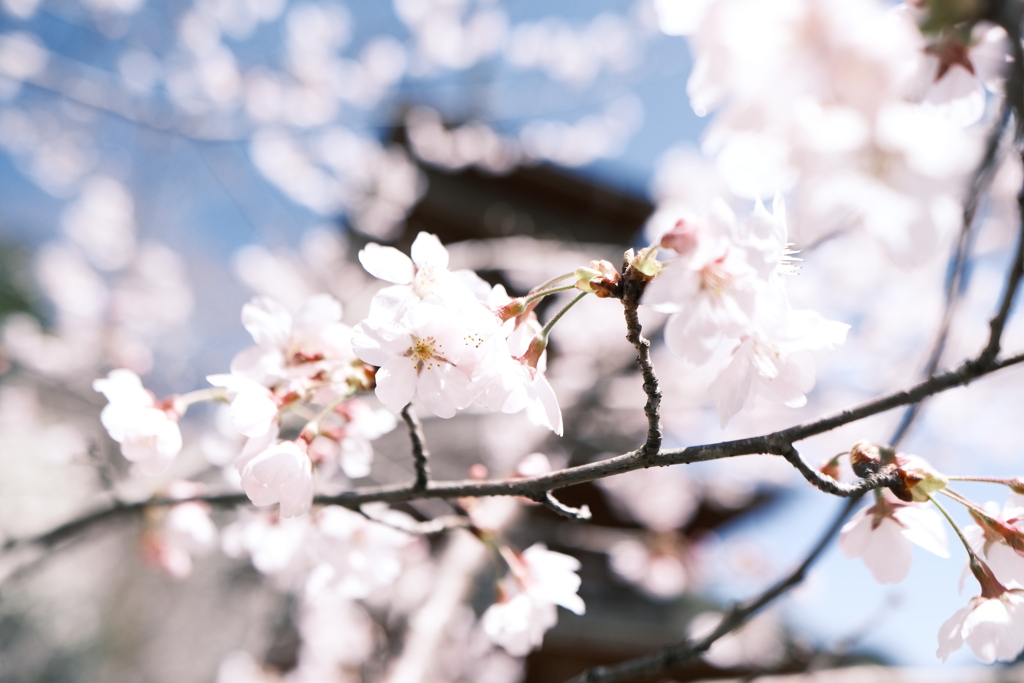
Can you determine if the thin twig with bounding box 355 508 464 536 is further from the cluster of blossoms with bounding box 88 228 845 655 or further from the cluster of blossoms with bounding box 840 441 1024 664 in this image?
the cluster of blossoms with bounding box 840 441 1024 664

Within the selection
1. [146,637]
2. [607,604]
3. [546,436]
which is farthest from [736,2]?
[146,637]

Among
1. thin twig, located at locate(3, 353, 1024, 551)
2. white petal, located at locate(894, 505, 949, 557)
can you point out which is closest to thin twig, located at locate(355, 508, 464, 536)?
thin twig, located at locate(3, 353, 1024, 551)

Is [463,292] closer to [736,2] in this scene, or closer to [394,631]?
[736,2]

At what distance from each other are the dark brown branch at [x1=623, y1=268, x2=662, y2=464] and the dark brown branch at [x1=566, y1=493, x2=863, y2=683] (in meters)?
0.37

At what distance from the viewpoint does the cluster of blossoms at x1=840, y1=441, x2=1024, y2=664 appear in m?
0.51

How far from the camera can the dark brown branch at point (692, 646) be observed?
2.34 feet

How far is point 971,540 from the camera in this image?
0.55 metres

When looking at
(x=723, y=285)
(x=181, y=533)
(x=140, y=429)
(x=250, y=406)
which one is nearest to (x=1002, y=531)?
(x=723, y=285)

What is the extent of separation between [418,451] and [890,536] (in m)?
Answer: 0.49

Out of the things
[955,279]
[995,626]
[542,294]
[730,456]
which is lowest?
[995,626]

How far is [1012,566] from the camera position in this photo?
20.5 inches

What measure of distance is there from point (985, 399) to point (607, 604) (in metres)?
3.11

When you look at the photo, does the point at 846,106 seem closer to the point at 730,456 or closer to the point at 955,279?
the point at 730,456


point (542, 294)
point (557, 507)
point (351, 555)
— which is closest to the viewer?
point (542, 294)
